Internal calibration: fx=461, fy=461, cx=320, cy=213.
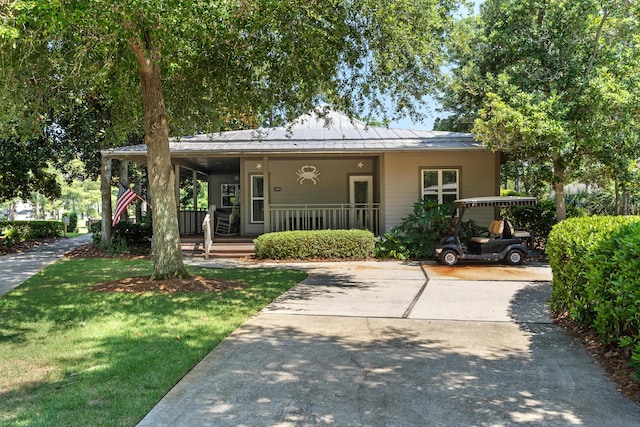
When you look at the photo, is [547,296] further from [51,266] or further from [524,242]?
[51,266]

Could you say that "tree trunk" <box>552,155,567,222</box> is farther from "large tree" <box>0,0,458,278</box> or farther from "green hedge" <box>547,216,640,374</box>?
"green hedge" <box>547,216,640,374</box>

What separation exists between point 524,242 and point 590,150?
294 cm

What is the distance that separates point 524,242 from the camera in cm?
1188

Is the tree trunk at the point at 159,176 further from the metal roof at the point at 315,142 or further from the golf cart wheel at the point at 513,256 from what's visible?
the golf cart wheel at the point at 513,256

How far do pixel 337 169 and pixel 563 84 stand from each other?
24.8 ft

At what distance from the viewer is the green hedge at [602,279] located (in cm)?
388

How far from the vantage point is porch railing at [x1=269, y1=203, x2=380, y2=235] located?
48.3 ft

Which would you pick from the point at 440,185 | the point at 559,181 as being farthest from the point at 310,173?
the point at 559,181

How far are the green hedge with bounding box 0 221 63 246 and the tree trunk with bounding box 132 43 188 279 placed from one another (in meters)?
11.5

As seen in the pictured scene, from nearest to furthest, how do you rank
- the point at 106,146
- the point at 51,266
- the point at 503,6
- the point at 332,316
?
1. the point at 332,316
2. the point at 51,266
3. the point at 503,6
4. the point at 106,146

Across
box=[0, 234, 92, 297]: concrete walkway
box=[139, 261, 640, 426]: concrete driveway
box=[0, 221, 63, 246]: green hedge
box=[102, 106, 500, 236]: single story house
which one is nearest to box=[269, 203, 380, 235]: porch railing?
box=[102, 106, 500, 236]: single story house

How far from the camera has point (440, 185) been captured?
49.3ft

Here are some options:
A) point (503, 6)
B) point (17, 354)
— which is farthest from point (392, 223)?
point (17, 354)

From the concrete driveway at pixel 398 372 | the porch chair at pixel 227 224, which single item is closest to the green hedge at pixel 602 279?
the concrete driveway at pixel 398 372
